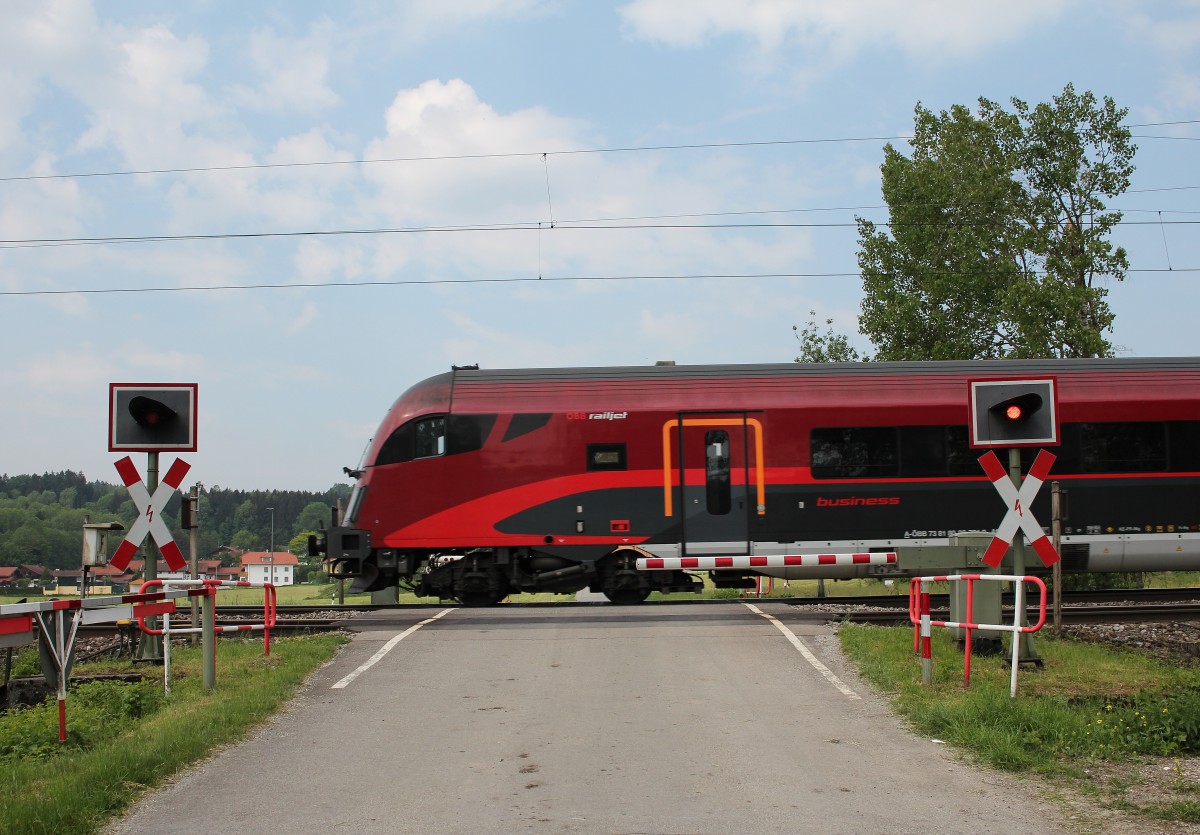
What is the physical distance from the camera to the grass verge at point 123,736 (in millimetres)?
6086

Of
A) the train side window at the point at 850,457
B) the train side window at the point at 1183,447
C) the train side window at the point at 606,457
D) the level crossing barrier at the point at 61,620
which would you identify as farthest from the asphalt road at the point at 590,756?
the train side window at the point at 1183,447

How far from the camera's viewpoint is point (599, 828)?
5801 mm

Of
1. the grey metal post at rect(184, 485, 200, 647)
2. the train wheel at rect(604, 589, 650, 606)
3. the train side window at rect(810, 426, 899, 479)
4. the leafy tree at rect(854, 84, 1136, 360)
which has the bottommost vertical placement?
the train wheel at rect(604, 589, 650, 606)

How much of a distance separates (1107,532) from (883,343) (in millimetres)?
15430

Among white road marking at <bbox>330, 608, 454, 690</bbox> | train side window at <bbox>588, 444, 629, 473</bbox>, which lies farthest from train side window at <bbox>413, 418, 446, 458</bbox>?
white road marking at <bbox>330, 608, 454, 690</bbox>

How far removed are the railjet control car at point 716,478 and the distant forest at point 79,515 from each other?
24.1m

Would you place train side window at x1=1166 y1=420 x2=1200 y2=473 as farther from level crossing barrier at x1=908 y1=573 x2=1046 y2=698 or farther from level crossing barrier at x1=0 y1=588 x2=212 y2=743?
level crossing barrier at x1=0 y1=588 x2=212 y2=743

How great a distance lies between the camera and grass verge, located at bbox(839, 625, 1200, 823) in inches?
269

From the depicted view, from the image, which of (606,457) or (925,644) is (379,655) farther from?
(925,644)

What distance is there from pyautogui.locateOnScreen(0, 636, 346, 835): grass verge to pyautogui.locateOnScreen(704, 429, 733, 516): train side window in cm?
666

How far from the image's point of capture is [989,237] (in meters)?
31.1

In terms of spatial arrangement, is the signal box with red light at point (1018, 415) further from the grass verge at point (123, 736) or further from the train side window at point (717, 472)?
the grass verge at point (123, 736)

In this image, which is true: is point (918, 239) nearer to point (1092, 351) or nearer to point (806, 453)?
point (1092, 351)

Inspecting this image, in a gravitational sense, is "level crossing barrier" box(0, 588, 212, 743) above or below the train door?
below
